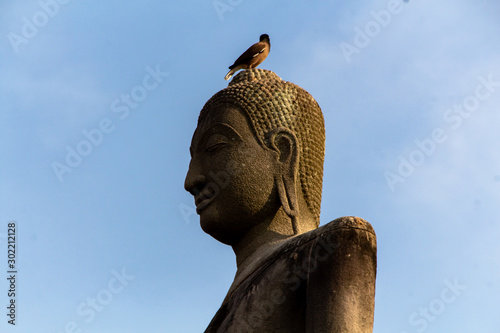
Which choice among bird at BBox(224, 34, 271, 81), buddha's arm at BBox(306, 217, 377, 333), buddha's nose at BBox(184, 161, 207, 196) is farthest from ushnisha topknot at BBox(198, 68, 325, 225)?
buddha's arm at BBox(306, 217, 377, 333)

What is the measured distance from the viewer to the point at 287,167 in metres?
8.32

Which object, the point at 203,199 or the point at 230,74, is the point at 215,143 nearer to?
the point at 203,199

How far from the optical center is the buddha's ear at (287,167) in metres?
8.12

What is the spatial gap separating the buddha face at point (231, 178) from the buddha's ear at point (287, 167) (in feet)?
0.23

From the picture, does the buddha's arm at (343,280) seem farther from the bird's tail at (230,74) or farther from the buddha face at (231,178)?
the bird's tail at (230,74)

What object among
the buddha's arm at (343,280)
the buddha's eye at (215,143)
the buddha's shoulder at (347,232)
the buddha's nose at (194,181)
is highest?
the buddha's eye at (215,143)

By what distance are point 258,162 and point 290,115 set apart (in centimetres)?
74

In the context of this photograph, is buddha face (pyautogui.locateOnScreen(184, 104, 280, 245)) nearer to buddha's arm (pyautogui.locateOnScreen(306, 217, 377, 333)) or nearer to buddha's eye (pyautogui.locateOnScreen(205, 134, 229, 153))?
buddha's eye (pyautogui.locateOnScreen(205, 134, 229, 153))

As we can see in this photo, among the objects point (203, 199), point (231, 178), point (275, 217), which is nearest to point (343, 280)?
point (275, 217)

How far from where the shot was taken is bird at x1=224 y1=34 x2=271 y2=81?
980 cm

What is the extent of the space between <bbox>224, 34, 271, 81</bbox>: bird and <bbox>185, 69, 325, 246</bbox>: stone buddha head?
2.81ft

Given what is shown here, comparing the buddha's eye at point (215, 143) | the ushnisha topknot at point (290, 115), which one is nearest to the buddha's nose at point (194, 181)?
the buddha's eye at point (215, 143)

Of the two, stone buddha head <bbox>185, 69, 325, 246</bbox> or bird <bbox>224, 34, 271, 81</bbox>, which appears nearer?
stone buddha head <bbox>185, 69, 325, 246</bbox>

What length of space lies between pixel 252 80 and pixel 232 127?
36.4 inches
